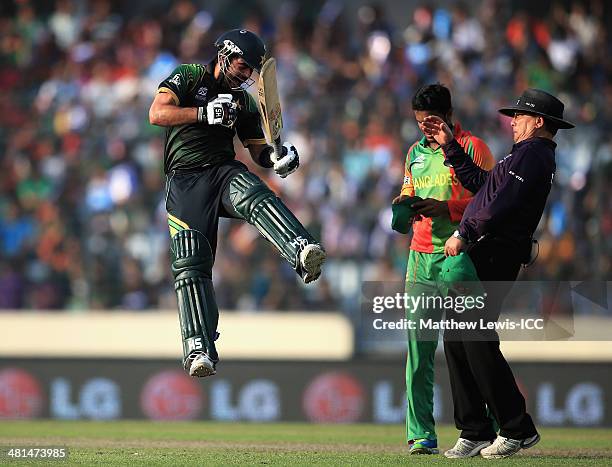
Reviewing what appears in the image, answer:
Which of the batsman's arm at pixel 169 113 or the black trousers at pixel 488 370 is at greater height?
the batsman's arm at pixel 169 113

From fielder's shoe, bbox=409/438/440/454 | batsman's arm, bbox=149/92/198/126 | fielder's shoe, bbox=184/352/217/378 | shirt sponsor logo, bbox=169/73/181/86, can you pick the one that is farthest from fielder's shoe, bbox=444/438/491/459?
shirt sponsor logo, bbox=169/73/181/86

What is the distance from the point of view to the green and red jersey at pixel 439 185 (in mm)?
7625

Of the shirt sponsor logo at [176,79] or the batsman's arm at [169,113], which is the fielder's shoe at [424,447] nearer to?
the batsman's arm at [169,113]

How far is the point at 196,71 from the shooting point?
7758 millimetres

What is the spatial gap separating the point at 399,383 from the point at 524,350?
4.48 ft

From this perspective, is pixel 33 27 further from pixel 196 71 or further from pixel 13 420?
pixel 196 71

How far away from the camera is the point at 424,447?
7.60m

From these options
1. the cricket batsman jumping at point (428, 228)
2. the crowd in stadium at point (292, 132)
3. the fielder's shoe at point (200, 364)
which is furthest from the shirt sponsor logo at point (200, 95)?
the crowd in stadium at point (292, 132)

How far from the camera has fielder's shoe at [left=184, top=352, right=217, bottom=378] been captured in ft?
23.6

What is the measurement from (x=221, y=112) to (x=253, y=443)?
2668 millimetres

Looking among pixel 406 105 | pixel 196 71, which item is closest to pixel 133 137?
Answer: pixel 406 105

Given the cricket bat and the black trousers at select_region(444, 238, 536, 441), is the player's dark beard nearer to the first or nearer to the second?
the cricket bat

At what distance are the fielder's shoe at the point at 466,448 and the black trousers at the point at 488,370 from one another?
0.03m

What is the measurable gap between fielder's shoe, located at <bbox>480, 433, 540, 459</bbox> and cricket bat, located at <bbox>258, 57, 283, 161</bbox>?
2.36 m
